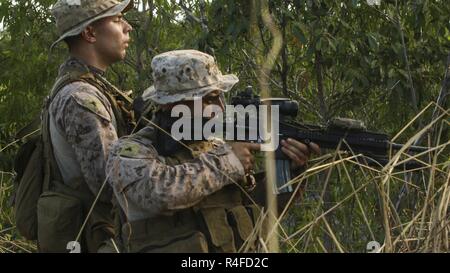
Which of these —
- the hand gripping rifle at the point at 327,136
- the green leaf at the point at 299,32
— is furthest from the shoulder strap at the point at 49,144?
the green leaf at the point at 299,32

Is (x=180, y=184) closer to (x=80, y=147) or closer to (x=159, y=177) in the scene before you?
(x=159, y=177)

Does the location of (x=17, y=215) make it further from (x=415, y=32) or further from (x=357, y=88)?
(x=415, y=32)

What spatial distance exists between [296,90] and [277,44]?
54 centimetres

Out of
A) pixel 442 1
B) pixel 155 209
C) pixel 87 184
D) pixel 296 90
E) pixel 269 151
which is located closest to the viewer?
pixel 155 209

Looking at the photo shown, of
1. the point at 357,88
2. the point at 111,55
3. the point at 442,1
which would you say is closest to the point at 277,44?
the point at 357,88

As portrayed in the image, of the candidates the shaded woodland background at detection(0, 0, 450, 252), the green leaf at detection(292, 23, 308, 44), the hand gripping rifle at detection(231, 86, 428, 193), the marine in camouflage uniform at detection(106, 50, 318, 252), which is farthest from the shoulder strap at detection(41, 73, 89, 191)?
the green leaf at detection(292, 23, 308, 44)

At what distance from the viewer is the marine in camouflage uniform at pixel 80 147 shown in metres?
3.71

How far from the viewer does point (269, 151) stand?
11.5 ft

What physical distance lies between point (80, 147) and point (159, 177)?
1.78 feet

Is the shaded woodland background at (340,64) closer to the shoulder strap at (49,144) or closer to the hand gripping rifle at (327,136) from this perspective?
the shoulder strap at (49,144)

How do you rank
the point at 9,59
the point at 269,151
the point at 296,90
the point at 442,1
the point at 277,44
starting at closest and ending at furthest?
the point at 269,151 → the point at 442,1 → the point at 277,44 → the point at 296,90 → the point at 9,59

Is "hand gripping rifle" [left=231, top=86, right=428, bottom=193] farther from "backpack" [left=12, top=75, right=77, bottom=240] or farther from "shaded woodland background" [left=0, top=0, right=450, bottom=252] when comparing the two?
"shaded woodland background" [left=0, top=0, right=450, bottom=252]

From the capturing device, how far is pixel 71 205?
12.4 feet

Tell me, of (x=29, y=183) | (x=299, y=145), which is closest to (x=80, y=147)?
(x=29, y=183)
